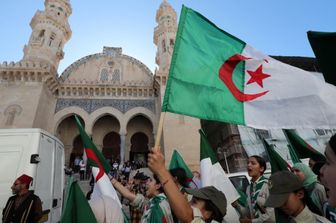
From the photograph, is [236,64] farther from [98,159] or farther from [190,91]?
[98,159]

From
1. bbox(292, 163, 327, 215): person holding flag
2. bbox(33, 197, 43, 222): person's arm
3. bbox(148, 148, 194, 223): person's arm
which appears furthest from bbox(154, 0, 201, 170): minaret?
bbox(148, 148, 194, 223): person's arm

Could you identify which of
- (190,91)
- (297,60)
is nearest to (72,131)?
(190,91)

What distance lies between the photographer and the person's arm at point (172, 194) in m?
1.14

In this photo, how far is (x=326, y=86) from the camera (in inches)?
73.9

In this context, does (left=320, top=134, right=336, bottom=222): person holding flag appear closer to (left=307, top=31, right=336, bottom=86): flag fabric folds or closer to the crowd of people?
the crowd of people

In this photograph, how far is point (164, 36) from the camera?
1861 centimetres

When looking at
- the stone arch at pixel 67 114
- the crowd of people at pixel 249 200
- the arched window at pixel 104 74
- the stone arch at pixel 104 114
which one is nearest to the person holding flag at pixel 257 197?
the crowd of people at pixel 249 200

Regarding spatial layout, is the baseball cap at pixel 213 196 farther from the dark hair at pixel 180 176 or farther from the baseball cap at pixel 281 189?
the dark hair at pixel 180 176

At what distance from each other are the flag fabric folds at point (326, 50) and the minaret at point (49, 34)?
1752 centimetres

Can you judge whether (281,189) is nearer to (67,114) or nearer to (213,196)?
(213,196)

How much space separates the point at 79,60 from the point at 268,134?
16.2m

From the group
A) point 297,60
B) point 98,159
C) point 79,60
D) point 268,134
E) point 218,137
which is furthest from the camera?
point 79,60

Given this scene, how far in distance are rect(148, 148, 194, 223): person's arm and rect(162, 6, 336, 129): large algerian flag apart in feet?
2.09

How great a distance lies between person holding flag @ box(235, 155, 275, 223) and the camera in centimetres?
200
